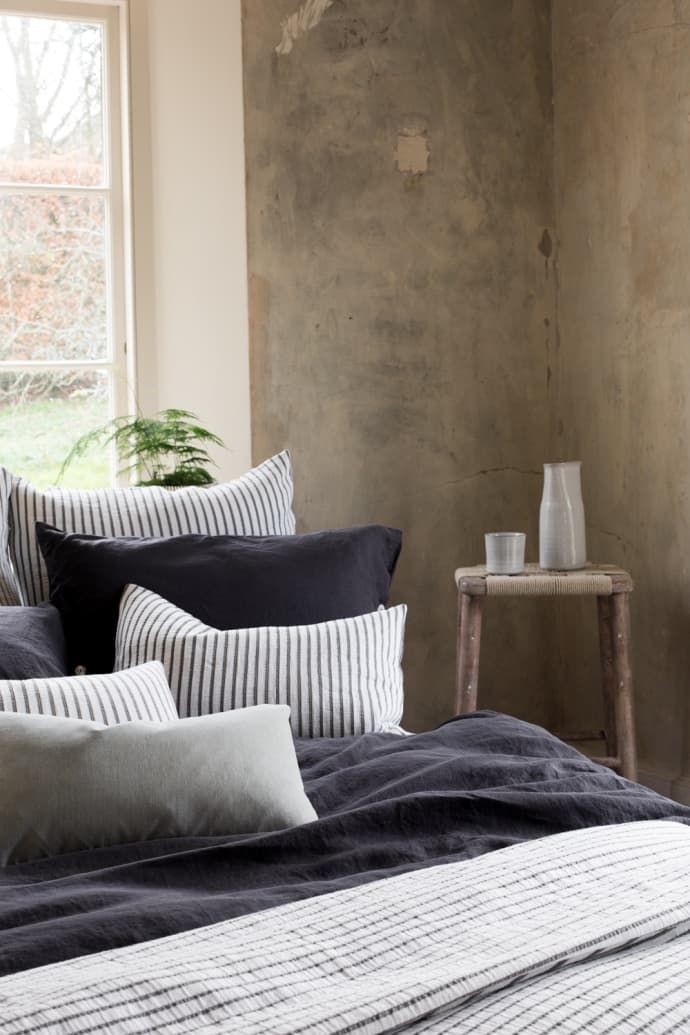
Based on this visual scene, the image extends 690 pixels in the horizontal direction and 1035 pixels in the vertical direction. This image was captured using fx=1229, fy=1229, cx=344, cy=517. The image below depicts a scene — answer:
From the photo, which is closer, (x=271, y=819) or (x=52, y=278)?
(x=271, y=819)

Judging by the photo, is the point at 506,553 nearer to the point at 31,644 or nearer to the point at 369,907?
the point at 31,644

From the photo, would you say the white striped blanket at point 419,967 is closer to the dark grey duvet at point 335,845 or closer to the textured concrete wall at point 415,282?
the dark grey duvet at point 335,845

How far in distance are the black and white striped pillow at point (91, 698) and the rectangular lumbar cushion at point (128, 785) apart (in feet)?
0.64

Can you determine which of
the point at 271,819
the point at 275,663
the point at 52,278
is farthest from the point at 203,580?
the point at 52,278

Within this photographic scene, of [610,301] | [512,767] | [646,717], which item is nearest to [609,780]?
[512,767]

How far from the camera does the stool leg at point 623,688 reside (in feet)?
10.7

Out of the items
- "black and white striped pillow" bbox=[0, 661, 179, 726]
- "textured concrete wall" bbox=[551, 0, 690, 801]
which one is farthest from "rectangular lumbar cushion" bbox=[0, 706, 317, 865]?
"textured concrete wall" bbox=[551, 0, 690, 801]

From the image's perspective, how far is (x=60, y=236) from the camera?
11.7 feet

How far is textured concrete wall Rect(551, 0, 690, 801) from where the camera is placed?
3.57 metres

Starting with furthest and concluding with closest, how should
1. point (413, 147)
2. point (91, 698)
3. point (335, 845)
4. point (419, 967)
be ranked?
1. point (413, 147)
2. point (91, 698)
3. point (335, 845)
4. point (419, 967)

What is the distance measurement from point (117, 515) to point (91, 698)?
76 centimetres

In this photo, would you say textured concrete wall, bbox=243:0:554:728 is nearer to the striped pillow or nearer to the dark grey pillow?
the striped pillow

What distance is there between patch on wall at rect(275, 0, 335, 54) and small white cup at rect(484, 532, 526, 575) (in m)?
1.60

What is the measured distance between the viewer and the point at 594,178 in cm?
387
